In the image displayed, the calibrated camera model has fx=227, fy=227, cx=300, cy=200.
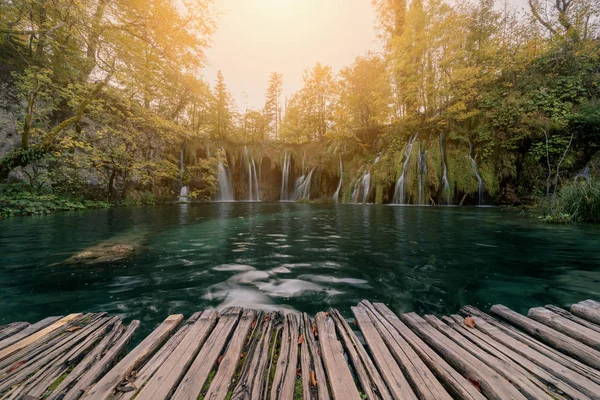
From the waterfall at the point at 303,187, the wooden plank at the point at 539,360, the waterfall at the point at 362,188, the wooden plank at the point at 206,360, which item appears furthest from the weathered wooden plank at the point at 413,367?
the waterfall at the point at 303,187

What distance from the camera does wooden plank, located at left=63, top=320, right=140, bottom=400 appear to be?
3.57ft

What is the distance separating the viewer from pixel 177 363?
1.30m

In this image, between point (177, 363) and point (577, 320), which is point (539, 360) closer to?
point (577, 320)

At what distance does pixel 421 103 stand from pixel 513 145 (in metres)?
6.61

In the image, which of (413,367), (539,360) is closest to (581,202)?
(539,360)

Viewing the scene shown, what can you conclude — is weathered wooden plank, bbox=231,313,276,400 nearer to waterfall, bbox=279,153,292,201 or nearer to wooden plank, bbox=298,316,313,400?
wooden plank, bbox=298,316,313,400

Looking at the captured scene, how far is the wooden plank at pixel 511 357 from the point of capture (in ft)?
3.76

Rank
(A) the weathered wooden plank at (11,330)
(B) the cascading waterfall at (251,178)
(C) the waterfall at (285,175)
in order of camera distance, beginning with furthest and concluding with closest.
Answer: (C) the waterfall at (285,175)
(B) the cascading waterfall at (251,178)
(A) the weathered wooden plank at (11,330)

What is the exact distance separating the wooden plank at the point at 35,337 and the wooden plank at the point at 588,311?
4.13 m

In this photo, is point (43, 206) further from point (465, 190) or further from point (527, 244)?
point (465, 190)

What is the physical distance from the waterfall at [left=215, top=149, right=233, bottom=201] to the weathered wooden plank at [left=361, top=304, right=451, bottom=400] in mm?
21848

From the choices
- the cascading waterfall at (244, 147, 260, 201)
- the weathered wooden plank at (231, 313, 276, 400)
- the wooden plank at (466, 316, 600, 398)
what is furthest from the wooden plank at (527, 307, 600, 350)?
the cascading waterfall at (244, 147, 260, 201)

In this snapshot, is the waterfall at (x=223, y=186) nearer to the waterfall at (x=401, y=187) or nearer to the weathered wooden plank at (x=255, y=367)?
the waterfall at (x=401, y=187)

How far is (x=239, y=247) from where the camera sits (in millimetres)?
4773
